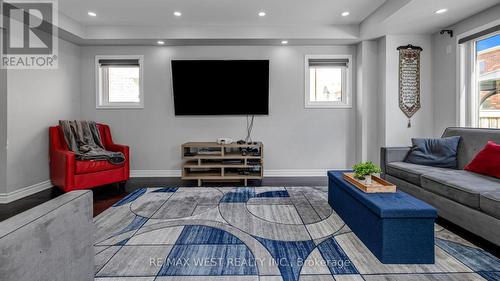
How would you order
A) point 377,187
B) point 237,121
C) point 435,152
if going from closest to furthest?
point 377,187, point 435,152, point 237,121

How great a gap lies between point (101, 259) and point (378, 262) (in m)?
A: 2.00

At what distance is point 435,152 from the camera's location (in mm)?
3295

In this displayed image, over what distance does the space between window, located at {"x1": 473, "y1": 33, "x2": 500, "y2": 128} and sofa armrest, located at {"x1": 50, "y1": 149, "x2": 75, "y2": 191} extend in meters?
5.58

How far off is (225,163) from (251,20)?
7.59 feet

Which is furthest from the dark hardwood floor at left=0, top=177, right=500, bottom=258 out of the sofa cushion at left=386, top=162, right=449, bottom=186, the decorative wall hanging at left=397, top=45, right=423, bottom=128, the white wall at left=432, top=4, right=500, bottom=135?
the white wall at left=432, top=4, right=500, bottom=135

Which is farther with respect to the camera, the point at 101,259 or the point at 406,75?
the point at 406,75

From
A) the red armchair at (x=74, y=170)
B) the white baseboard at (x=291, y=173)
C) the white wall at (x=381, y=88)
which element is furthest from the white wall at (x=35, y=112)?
the white wall at (x=381, y=88)

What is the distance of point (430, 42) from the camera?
14.2 feet

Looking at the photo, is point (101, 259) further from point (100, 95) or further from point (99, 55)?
point (99, 55)

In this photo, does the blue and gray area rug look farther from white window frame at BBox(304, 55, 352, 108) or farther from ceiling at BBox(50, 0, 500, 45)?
ceiling at BBox(50, 0, 500, 45)

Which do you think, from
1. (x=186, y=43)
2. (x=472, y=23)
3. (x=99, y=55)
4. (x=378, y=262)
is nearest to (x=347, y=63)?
(x=472, y=23)

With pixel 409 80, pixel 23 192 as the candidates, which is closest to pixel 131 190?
pixel 23 192

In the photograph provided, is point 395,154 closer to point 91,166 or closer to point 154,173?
point 154,173

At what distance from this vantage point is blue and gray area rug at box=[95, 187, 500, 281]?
1729mm
